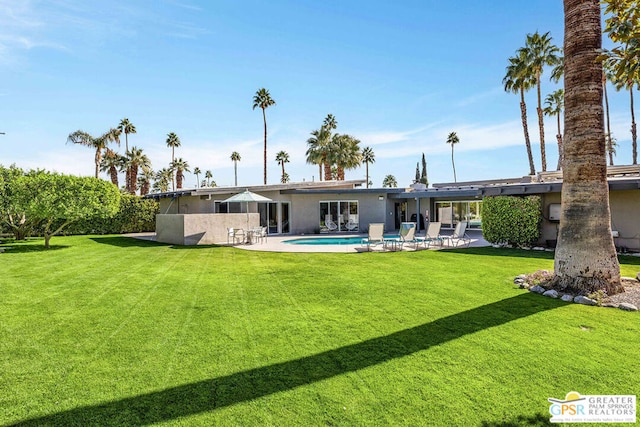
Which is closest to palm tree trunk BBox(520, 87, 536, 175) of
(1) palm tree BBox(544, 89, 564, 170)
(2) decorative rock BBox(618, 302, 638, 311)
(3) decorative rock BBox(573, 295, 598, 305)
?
(1) palm tree BBox(544, 89, 564, 170)

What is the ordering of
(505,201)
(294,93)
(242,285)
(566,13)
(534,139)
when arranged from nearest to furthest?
(566,13) → (242,285) → (505,201) → (294,93) → (534,139)

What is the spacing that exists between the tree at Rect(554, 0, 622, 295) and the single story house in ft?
27.7

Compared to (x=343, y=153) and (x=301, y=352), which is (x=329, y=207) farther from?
(x=301, y=352)

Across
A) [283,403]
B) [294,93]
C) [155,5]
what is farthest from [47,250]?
[283,403]

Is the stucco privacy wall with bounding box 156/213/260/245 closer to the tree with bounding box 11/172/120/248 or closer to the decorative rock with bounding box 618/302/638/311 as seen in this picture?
the tree with bounding box 11/172/120/248

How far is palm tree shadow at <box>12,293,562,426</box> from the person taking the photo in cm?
305

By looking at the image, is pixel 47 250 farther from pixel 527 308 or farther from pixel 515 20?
pixel 515 20

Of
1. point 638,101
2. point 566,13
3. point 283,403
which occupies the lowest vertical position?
point 283,403

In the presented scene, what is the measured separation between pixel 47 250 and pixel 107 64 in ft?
29.3

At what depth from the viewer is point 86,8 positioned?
11734 mm

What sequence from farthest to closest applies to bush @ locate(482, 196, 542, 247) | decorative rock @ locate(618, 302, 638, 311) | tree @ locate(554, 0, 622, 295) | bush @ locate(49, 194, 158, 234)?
bush @ locate(49, 194, 158, 234), bush @ locate(482, 196, 542, 247), tree @ locate(554, 0, 622, 295), decorative rock @ locate(618, 302, 638, 311)

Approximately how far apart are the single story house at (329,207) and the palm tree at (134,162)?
18.6m

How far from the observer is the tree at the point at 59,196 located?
48.8 feet

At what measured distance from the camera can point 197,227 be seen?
58.3ft
